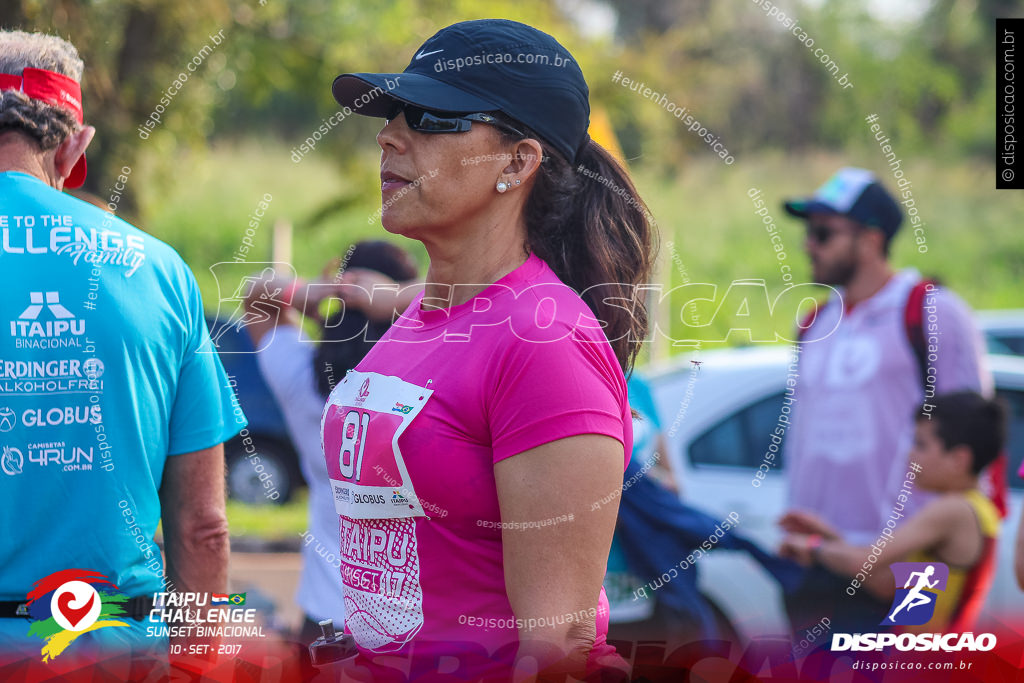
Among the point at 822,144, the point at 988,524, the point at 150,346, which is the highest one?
the point at 822,144

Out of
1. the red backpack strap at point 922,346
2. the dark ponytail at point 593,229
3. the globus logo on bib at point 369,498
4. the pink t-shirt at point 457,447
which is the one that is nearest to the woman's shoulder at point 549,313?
the pink t-shirt at point 457,447

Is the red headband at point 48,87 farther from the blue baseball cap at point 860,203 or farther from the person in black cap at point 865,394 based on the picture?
the blue baseball cap at point 860,203

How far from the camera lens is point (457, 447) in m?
1.65

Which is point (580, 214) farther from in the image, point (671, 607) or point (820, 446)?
point (820, 446)

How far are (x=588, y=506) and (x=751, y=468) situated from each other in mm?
3322

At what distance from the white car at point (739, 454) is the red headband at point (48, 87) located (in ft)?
9.27

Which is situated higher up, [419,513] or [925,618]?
[419,513]

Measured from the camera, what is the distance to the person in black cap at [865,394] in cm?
385

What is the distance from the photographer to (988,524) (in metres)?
3.62

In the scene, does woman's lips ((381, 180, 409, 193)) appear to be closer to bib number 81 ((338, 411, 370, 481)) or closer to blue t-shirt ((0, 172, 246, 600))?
bib number 81 ((338, 411, 370, 481))

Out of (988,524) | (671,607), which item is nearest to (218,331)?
(671,607)

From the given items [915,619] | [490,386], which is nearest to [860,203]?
[915,619]

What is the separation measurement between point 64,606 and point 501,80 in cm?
136

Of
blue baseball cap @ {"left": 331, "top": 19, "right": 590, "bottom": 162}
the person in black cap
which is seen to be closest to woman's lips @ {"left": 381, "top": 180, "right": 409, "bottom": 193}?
blue baseball cap @ {"left": 331, "top": 19, "right": 590, "bottom": 162}
